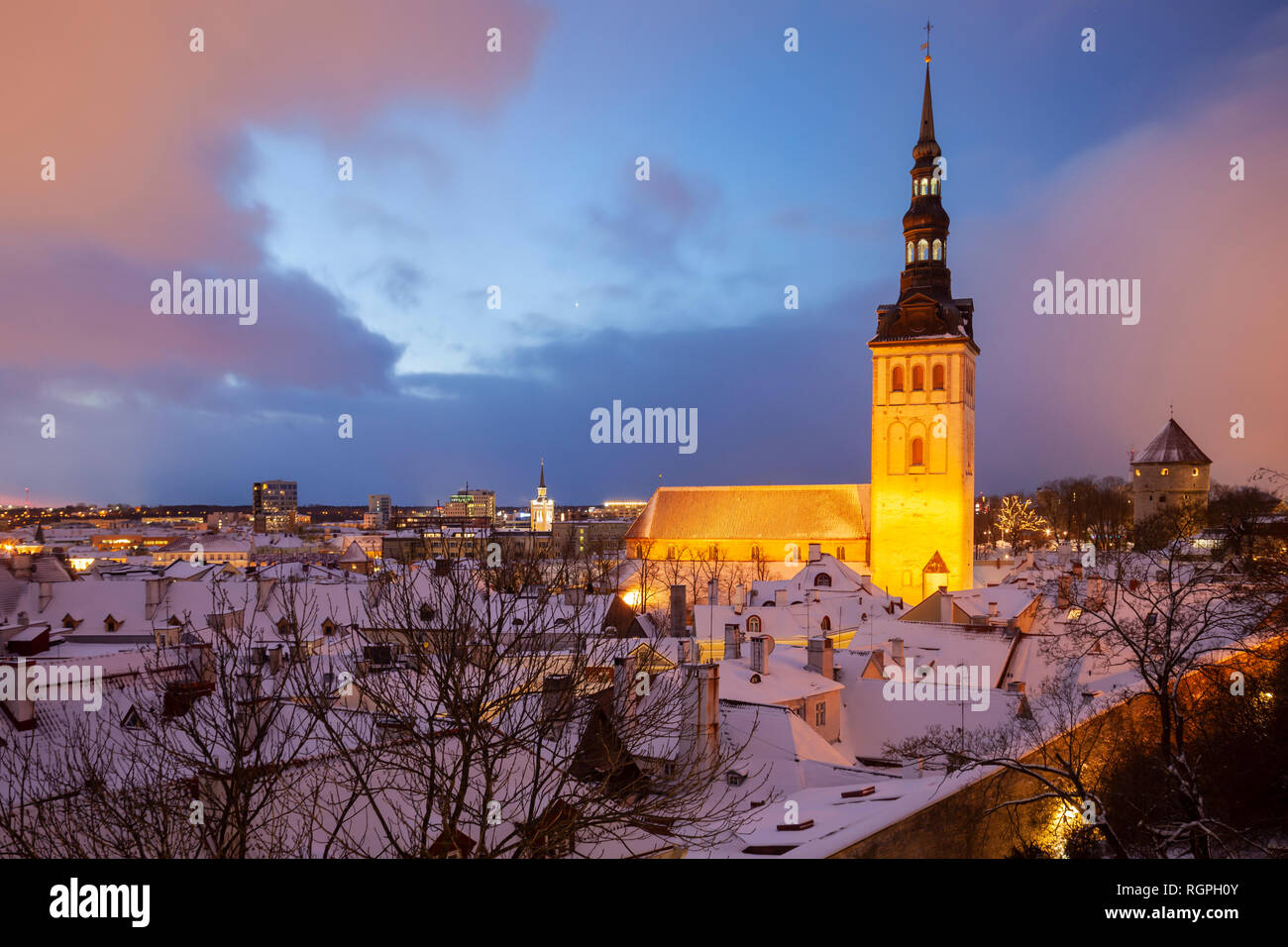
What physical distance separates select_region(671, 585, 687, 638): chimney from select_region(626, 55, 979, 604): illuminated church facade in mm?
23468

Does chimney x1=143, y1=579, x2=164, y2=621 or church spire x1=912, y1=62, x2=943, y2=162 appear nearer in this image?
chimney x1=143, y1=579, x2=164, y2=621

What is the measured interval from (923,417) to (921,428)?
2.56ft

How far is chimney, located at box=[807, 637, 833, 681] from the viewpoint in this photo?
82.1ft

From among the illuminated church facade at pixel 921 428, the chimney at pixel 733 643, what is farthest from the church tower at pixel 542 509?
the chimney at pixel 733 643

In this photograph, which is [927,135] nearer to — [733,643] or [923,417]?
[923,417]

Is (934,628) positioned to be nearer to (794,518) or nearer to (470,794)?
(470,794)

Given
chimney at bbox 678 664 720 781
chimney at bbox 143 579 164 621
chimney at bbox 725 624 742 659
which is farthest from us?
chimney at bbox 143 579 164 621

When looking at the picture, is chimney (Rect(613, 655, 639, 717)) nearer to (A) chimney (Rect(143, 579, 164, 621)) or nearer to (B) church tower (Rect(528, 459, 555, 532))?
(A) chimney (Rect(143, 579, 164, 621))

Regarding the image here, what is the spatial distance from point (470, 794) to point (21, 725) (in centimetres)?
968

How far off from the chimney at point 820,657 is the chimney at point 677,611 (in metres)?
10.5

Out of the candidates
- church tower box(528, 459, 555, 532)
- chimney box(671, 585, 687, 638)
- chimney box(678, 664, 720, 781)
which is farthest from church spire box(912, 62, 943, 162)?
church tower box(528, 459, 555, 532)

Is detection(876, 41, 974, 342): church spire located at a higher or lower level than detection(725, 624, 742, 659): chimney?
higher
